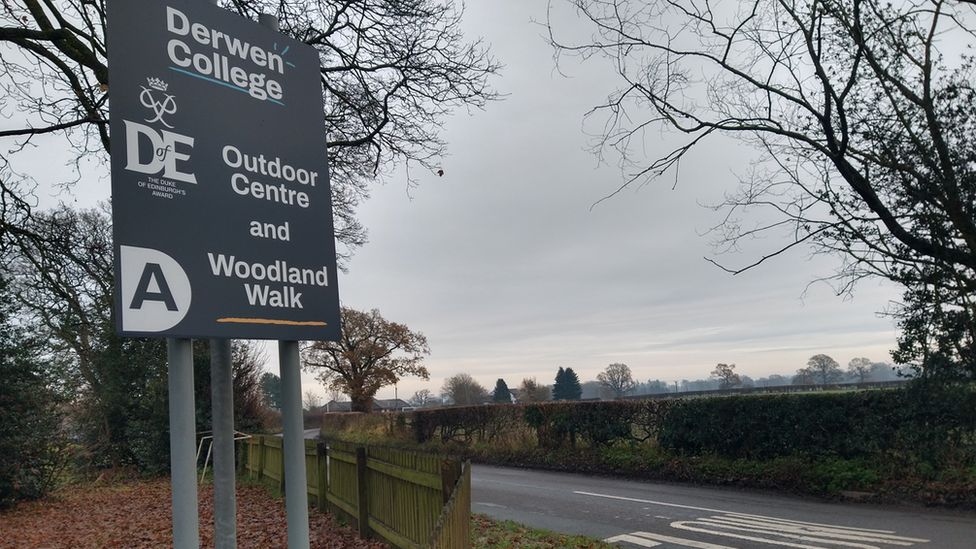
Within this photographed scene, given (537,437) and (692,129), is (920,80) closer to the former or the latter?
(692,129)

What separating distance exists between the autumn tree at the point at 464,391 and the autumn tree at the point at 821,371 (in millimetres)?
30657

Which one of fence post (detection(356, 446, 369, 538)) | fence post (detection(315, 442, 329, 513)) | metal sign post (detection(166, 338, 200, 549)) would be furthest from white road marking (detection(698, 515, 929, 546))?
metal sign post (detection(166, 338, 200, 549))

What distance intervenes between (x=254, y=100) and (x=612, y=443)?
1663 centimetres

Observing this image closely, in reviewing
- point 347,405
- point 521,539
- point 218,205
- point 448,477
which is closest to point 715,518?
point 521,539

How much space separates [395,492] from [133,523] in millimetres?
6530

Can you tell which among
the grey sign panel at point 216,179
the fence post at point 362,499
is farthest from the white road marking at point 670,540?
the grey sign panel at point 216,179

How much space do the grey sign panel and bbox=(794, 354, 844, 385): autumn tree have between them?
6362 centimetres

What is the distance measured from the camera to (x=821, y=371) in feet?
204

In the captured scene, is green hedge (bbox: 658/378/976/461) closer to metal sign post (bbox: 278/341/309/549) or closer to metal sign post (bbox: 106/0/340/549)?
metal sign post (bbox: 278/341/309/549)

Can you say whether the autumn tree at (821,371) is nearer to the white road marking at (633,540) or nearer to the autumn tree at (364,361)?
the autumn tree at (364,361)

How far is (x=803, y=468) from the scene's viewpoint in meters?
13.1

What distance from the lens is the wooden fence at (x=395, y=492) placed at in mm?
5031

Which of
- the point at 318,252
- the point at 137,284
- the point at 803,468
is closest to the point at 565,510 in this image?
the point at 803,468

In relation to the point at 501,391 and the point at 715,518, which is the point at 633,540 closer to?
the point at 715,518
